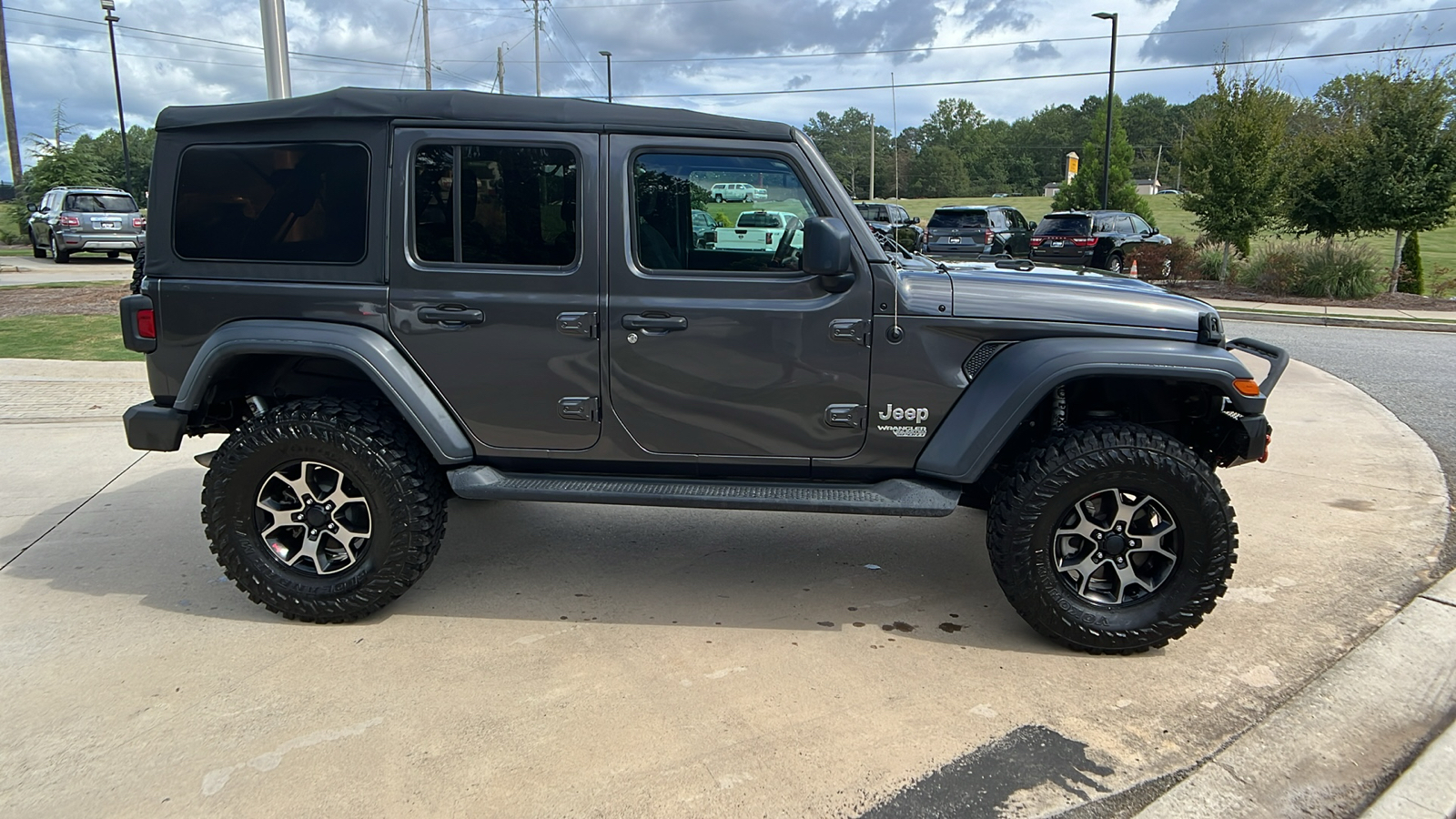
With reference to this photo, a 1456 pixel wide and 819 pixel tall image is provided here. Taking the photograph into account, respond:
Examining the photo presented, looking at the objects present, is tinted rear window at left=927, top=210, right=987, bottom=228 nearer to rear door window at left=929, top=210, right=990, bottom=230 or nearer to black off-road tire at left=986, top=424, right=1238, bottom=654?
rear door window at left=929, top=210, right=990, bottom=230

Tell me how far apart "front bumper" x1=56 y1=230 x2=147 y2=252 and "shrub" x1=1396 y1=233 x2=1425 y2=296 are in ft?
85.8

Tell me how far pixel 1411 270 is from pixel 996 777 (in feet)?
67.6

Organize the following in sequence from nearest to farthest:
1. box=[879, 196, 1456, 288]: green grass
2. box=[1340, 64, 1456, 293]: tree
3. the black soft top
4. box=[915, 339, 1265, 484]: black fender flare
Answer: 1. box=[915, 339, 1265, 484]: black fender flare
2. the black soft top
3. box=[1340, 64, 1456, 293]: tree
4. box=[879, 196, 1456, 288]: green grass

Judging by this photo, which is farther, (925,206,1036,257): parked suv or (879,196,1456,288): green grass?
(879,196,1456,288): green grass

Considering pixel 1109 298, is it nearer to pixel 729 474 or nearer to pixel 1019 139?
pixel 729 474

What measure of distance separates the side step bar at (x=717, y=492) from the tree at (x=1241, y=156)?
1842cm

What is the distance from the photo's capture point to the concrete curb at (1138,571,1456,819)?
2.80 m

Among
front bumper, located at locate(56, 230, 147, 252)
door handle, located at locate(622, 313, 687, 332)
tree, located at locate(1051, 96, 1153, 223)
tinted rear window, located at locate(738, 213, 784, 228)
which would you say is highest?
tree, located at locate(1051, 96, 1153, 223)

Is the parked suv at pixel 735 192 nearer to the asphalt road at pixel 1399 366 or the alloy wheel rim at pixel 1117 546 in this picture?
the alloy wheel rim at pixel 1117 546

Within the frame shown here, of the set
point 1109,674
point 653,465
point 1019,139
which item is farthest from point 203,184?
point 1019,139

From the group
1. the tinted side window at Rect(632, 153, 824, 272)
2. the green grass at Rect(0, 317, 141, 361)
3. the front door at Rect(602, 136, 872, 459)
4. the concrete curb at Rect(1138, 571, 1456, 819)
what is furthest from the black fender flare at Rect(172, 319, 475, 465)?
the green grass at Rect(0, 317, 141, 361)

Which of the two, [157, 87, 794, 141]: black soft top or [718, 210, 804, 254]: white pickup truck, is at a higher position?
[157, 87, 794, 141]: black soft top

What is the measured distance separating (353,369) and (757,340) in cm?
168

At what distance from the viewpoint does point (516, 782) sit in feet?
9.36
